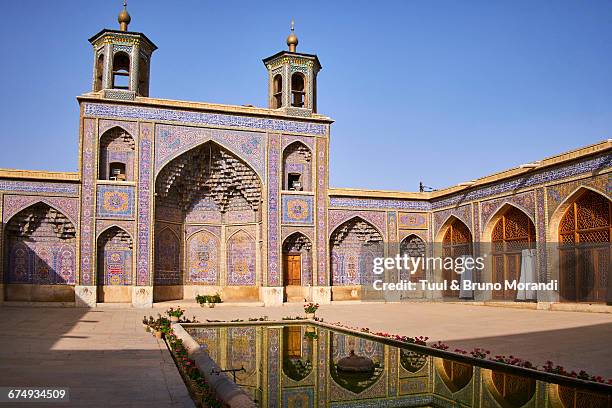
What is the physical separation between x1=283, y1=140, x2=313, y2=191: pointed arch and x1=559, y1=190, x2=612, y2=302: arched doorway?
23.3 ft

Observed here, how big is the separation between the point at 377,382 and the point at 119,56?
44.5ft

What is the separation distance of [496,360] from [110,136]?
12.4 m

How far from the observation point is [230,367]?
271 inches

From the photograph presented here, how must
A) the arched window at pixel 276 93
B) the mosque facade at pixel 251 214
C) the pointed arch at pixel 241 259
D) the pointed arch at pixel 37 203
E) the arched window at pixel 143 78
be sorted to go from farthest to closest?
1. the arched window at pixel 276 93
2. the pointed arch at pixel 241 259
3. the arched window at pixel 143 78
4. the pointed arch at pixel 37 203
5. the mosque facade at pixel 251 214

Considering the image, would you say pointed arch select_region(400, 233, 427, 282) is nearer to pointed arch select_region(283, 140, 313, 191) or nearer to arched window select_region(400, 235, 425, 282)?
arched window select_region(400, 235, 425, 282)

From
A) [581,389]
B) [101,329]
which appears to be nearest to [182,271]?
[101,329]

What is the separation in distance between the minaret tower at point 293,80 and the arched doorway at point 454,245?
214 inches

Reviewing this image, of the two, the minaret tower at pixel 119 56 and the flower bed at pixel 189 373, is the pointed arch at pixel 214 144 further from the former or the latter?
the flower bed at pixel 189 373

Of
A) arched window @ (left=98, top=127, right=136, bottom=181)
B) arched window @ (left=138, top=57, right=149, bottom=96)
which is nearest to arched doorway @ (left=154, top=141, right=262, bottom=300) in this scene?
arched window @ (left=98, top=127, right=136, bottom=181)

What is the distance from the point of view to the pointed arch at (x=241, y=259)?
702 inches

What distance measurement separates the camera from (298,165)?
58.7 feet

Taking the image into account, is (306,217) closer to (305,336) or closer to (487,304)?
(487,304)

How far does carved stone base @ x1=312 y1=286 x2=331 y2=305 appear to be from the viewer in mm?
17250

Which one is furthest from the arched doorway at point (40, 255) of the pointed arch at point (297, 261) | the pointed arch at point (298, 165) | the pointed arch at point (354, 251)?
the pointed arch at point (354, 251)
